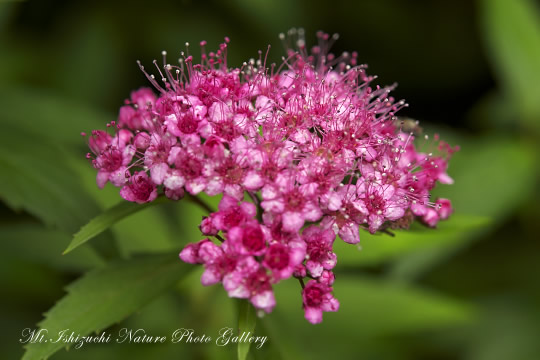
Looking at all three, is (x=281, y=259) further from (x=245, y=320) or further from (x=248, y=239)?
(x=245, y=320)

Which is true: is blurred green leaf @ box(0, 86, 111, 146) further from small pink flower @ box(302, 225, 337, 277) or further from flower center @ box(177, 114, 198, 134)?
small pink flower @ box(302, 225, 337, 277)

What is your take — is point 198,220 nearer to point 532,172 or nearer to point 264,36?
point 264,36

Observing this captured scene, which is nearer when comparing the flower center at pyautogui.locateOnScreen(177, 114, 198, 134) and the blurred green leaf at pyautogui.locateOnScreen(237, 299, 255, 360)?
the blurred green leaf at pyautogui.locateOnScreen(237, 299, 255, 360)

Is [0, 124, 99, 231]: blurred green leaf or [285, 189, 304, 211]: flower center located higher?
[285, 189, 304, 211]: flower center

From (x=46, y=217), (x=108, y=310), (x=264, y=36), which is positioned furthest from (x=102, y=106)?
(x=108, y=310)

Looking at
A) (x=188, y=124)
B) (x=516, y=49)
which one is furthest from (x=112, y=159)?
(x=516, y=49)

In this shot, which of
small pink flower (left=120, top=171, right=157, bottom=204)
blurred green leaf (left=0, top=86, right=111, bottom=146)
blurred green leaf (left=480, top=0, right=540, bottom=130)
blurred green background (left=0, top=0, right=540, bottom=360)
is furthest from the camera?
blurred green leaf (left=480, top=0, right=540, bottom=130)

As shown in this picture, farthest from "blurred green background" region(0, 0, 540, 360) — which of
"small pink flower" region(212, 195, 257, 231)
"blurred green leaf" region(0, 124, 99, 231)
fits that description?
"small pink flower" region(212, 195, 257, 231)
